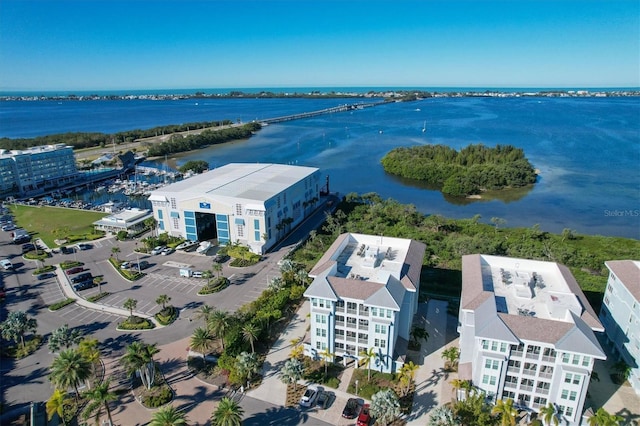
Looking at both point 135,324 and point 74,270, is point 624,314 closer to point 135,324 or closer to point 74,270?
point 135,324

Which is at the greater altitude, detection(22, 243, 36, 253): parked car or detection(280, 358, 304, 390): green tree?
detection(280, 358, 304, 390): green tree

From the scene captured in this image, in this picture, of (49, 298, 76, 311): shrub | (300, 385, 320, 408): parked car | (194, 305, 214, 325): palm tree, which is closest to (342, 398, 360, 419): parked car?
(300, 385, 320, 408): parked car

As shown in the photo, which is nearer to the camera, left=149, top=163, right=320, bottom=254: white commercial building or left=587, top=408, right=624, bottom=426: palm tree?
left=587, top=408, right=624, bottom=426: palm tree

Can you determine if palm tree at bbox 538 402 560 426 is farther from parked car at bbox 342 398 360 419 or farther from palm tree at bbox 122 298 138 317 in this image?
palm tree at bbox 122 298 138 317

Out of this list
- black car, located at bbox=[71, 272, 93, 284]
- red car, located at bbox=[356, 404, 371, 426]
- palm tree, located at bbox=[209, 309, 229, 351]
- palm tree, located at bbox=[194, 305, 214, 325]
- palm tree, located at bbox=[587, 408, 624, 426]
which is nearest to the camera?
palm tree, located at bbox=[587, 408, 624, 426]

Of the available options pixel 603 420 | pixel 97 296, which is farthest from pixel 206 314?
pixel 603 420

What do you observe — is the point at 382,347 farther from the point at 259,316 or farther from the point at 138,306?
the point at 138,306
